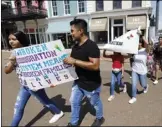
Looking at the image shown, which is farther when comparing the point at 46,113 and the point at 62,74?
the point at 46,113

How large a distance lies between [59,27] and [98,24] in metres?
4.35

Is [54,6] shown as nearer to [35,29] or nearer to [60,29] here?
[60,29]

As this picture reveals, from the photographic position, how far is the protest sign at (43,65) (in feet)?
9.56

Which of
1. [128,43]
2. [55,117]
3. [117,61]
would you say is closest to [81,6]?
Result: [117,61]

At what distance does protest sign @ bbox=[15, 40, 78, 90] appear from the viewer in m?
2.91

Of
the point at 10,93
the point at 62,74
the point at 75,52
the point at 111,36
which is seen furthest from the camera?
the point at 111,36

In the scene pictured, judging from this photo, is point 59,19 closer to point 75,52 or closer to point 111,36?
point 111,36

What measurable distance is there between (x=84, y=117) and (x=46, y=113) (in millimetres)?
844

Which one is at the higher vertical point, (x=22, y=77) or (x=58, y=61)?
(x=58, y=61)

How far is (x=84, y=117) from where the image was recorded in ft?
12.1

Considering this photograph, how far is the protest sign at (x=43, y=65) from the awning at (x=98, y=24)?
15.0 m

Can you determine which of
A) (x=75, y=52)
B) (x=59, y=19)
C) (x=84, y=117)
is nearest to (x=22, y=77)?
(x=75, y=52)

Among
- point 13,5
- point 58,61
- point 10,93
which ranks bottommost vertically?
point 10,93

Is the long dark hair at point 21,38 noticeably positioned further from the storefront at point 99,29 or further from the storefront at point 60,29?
the storefront at point 60,29
